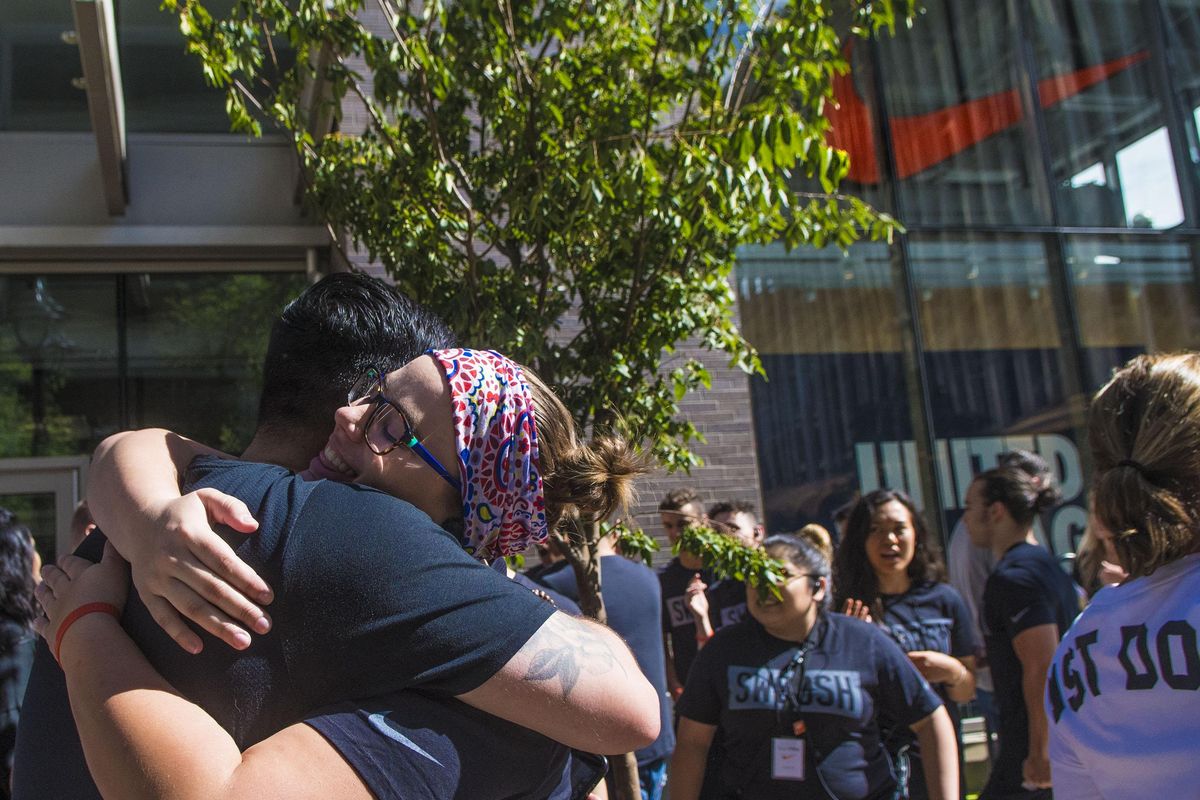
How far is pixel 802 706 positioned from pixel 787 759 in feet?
0.60

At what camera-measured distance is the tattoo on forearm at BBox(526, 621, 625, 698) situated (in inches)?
48.8

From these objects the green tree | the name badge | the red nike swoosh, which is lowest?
the name badge

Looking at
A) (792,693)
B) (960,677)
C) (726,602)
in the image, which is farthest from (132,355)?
(960,677)

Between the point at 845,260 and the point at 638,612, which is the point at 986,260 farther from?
the point at 638,612

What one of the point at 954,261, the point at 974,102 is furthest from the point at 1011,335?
the point at 974,102

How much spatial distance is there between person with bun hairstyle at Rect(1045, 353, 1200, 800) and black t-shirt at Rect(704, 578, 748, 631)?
3.49 metres

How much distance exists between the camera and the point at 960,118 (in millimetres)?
9391

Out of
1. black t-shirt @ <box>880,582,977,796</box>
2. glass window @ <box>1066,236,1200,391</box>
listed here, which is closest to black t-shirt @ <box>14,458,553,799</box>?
black t-shirt @ <box>880,582,977,796</box>

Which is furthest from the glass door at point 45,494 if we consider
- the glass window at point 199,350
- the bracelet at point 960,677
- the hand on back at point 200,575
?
the hand on back at point 200,575

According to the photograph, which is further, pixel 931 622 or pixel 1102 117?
pixel 1102 117

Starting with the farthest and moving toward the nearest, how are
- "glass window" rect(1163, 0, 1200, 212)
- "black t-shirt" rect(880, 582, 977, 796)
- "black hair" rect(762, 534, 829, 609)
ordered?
1. "glass window" rect(1163, 0, 1200, 212)
2. "black t-shirt" rect(880, 582, 977, 796)
3. "black hair" rect(762, 534, 829, 609)

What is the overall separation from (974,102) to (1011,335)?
6.90 ft

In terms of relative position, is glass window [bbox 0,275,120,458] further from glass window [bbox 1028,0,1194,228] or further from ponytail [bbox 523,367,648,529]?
glass window [bbox 1028,0,1194,228]

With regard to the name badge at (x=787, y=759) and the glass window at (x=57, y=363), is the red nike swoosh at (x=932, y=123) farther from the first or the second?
the name badge at (x=787, y=759)
